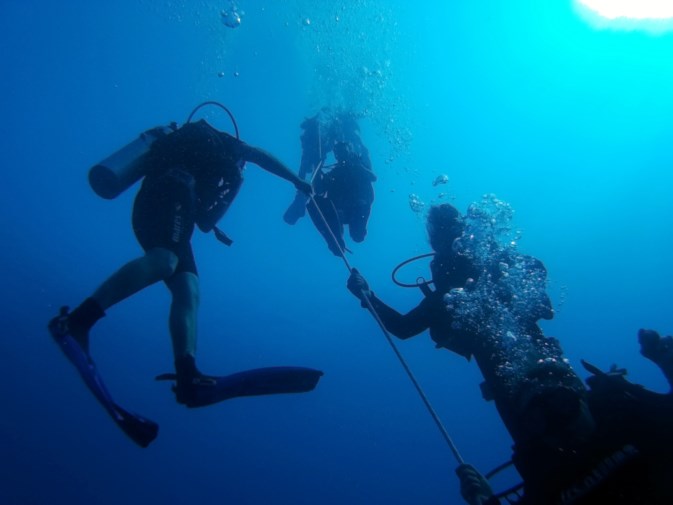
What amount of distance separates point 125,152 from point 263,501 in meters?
60.3

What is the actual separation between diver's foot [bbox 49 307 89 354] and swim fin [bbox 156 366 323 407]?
0.52 m

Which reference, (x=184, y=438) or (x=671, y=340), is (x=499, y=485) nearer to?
(x=184, y=438)

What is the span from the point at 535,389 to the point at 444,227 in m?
2.80

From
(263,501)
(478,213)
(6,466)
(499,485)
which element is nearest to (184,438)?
(263,501)

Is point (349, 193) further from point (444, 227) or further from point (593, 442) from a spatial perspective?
point (593, 442)

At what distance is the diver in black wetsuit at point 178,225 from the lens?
8.16 ft

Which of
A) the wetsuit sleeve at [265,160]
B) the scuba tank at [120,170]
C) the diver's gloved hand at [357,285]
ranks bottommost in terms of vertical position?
the diver's gloved hand at [357,285]

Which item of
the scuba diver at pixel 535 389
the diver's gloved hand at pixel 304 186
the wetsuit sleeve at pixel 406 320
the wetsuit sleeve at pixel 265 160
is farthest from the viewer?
the wetsuit sleeve at pixel 406 320

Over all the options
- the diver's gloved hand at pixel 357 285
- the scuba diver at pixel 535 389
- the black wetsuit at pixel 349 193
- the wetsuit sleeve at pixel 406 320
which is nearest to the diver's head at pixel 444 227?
the scuba diver at pixel 535 389

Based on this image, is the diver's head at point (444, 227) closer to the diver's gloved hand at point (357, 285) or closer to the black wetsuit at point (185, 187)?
the diver's gloved hand at point (357, 285)

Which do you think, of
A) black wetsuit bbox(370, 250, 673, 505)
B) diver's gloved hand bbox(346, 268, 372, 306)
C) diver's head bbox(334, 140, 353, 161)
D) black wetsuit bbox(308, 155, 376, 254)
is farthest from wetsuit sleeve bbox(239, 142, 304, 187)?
black wetsuit bbox(370, 250, 673, 505)

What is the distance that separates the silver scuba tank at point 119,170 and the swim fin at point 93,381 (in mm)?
1189

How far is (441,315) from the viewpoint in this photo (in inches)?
198

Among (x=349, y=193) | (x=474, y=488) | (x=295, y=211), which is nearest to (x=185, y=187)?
(x=474, y=488)
